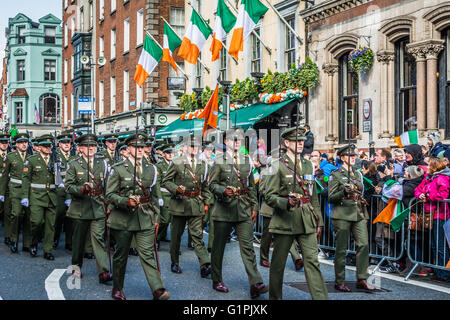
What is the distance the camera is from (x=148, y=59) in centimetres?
2023

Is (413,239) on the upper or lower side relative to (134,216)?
lower

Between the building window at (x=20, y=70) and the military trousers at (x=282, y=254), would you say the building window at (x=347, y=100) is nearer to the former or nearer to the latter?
the military trousers at (x=282, y=254)

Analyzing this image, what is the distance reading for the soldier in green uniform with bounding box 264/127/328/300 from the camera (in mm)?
7090

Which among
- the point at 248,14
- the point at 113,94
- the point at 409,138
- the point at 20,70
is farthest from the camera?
the point at 20,70

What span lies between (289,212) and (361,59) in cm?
1119

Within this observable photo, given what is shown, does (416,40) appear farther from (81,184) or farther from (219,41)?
(81,184)

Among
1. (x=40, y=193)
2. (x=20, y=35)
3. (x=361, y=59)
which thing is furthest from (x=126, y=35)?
(x=20, y=35)

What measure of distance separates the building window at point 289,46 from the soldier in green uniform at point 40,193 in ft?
39.4

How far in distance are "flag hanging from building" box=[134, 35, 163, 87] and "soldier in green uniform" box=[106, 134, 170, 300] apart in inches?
451

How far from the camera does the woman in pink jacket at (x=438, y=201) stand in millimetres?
8766

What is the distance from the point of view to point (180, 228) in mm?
9977

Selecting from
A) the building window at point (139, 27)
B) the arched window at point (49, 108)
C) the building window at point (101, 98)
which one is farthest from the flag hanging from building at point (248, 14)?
the arched window at point (49, 108)

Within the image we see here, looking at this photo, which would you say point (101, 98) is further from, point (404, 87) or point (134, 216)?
point (134, 216)

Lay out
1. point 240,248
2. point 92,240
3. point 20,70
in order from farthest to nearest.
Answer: point 20,70 < point 92,240 < point 240,248
